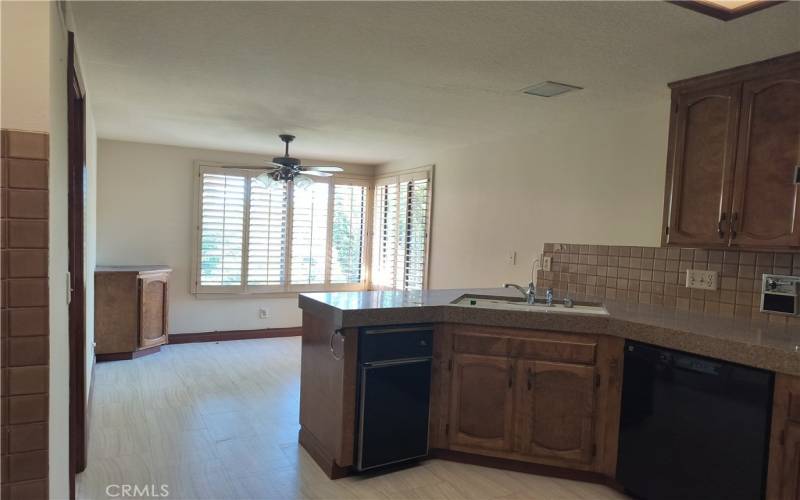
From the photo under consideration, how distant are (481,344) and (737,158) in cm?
158

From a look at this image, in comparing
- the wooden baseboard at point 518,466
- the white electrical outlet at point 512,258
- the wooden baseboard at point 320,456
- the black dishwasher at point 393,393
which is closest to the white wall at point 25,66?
the black dishwasher at point 393,393

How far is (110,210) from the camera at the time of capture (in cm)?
519

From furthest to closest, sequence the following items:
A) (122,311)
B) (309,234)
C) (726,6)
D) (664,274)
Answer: (309,234) < (122,311) < (664,274) < (726,6)

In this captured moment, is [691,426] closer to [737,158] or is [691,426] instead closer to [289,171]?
[737,158]

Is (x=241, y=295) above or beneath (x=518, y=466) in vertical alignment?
above

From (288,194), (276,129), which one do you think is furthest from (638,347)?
(288,194)

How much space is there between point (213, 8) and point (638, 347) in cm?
243

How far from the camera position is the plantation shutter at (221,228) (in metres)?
5.57

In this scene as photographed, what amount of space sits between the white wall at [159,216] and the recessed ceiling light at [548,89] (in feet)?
12.1

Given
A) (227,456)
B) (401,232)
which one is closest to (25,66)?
(227,456)

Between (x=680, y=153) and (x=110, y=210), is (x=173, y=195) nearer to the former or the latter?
(x=110, y=210)

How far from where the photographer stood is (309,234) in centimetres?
608

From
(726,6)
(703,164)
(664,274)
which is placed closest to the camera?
(726,6)

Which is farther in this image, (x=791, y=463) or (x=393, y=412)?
(x=393, y=412)
